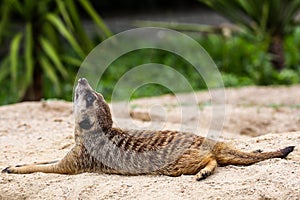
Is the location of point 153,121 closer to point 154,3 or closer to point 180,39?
point 180,39

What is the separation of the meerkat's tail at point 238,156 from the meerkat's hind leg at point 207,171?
0.09 m

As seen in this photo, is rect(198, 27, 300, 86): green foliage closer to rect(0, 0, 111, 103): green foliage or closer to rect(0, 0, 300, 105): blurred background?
rect(0, 0, 300, 105): blurred background

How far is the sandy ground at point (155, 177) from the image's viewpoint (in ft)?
9.67

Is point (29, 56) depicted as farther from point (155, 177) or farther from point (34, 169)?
point (155, 177)

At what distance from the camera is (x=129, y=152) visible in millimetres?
3240

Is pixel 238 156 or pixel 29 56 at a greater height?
pixel 29 56

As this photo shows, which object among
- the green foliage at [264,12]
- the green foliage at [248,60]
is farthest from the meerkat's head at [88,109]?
the green foliage at [264,12]

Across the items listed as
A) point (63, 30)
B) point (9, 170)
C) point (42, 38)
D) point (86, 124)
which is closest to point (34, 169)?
point (9, 170)

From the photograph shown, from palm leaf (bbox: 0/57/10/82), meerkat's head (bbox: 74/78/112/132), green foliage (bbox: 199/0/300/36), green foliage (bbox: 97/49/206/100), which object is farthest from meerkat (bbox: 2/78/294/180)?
green foliage (bbox: 199/0/300/36)

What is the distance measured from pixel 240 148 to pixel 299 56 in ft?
17.7

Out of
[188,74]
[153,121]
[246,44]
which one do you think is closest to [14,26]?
[188,74]

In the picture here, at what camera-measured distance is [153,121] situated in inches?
205

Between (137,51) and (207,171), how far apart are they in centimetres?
641

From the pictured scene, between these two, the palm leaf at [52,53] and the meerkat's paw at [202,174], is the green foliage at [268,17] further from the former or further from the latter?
the meerkat's paw at [202,174]
